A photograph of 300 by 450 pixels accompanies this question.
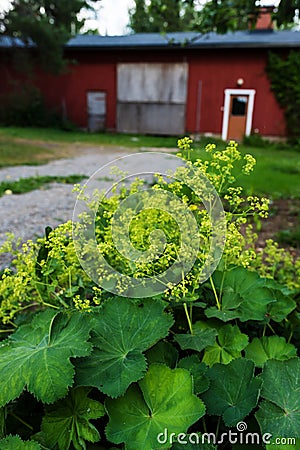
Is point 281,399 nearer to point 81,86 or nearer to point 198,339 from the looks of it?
point 198,339

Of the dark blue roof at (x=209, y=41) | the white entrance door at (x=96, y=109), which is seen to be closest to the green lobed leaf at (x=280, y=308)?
the dark blue roof at (x=209, y=41)

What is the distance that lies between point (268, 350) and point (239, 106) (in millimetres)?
13220

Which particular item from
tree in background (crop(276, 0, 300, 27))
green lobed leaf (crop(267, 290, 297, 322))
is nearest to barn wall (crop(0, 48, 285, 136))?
tree in background (crop(276, 0, 300, 27))

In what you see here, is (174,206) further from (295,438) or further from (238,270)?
(295,438)

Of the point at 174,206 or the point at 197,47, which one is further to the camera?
the point at 197,47

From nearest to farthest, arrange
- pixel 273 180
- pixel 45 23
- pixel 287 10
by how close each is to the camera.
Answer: pixel 287 10 → pixel 273 180 → pixel 45 23

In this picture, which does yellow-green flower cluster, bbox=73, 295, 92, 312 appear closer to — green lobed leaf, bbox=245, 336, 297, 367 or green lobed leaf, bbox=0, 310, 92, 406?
green lobed leaf, bbox=0, 310, 92, 406

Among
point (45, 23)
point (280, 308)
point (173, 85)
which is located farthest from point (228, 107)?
point (280, 308)

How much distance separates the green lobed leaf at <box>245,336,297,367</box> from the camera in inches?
41.9

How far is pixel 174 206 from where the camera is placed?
0.98m

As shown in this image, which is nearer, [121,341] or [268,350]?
[121,341]

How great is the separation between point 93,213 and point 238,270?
43cm

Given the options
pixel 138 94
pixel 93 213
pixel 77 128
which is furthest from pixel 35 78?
pixel 93 213

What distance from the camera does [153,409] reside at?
2.76 feet
